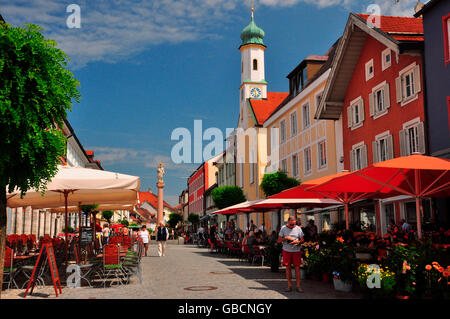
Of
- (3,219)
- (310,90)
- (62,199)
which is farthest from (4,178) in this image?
(310,90)

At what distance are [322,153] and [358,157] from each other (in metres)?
→ 4.99

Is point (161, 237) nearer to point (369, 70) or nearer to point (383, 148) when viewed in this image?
point (383, 148)

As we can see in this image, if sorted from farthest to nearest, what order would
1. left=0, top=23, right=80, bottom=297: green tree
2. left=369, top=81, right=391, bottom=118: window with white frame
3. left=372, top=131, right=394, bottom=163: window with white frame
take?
left=369, top=81, right=391, bottom=118: window with white frame
left=372, top=131, right=394, bottom=163: window with white frame
left=0, top=23, right=80, bottom=297: green tree

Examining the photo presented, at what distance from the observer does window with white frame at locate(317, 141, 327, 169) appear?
2895 centimetres

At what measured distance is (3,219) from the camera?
941cm

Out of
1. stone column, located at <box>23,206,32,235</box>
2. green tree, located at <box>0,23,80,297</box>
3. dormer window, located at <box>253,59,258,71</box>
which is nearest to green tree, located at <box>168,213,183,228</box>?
dormer window, located at <box>253,59,258,71</box>

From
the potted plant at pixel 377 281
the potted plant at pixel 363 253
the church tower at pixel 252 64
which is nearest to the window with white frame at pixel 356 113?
the potted plant at pixel 363 253

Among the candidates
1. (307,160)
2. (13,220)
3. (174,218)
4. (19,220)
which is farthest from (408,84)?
(174,218)

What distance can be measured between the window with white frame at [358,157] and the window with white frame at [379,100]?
1.80 m

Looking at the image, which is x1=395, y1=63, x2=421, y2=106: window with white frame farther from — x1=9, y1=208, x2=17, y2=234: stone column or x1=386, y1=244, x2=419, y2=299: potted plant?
x1=9, y1=208, x2=17, y2=234: stone column

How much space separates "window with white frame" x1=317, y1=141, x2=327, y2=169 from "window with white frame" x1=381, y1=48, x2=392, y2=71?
7.78 m

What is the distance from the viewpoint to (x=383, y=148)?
22078 millimetres

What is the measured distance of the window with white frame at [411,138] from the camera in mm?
18641

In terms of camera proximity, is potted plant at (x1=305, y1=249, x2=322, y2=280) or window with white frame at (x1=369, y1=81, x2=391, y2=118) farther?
window with white frame at (x1=369, y1=81, x2=391, y2=118)
